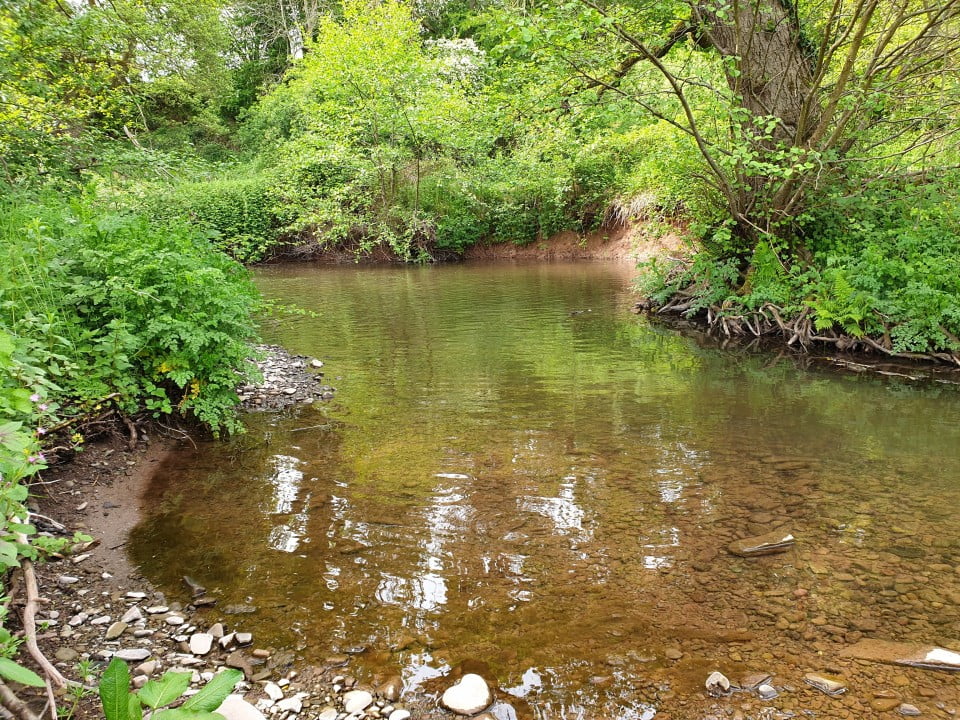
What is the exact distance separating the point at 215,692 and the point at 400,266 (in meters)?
22.4

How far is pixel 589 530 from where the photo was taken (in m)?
4.20

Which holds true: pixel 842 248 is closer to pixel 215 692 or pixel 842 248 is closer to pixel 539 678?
pixel 539 678

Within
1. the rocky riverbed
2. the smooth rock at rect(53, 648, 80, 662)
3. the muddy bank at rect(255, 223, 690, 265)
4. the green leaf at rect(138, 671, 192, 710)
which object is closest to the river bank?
the rocky riverbed

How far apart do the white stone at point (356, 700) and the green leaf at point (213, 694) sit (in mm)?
996

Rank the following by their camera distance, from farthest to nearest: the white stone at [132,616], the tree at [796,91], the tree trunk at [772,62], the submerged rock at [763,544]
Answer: the tree trunk at [772,62] < the tree at [796,91] < the submerged rock at [763,544] < the white stone at [132,616]

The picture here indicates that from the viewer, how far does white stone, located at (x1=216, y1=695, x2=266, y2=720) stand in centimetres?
249

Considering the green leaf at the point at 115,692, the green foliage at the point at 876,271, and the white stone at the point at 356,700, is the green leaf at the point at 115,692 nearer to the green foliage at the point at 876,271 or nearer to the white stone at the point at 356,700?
the white stone at the point at 356,700

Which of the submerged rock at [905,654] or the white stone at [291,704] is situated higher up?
the submerged rock at [905,654]

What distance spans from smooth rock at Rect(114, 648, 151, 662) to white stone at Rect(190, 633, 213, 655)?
7.8 inches

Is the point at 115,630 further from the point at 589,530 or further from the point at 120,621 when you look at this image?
the point at 589,530

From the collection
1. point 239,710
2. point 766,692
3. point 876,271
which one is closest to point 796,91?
point 876,271

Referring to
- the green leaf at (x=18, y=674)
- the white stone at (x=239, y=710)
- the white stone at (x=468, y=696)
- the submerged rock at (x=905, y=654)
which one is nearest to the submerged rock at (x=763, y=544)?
the submerged rock at (x=905, y=654)

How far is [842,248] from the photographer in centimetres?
915

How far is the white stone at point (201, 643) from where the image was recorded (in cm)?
301
